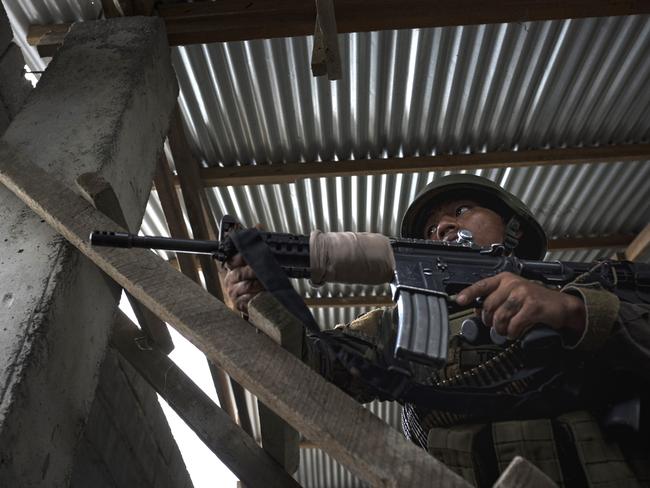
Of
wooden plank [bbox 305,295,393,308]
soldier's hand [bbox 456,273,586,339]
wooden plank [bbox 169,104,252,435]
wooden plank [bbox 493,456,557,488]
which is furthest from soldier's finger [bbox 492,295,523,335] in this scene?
wooden plank [bbox 305,295,393,308]

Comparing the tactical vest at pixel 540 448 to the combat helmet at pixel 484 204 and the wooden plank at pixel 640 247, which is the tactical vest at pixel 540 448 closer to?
the combat helmet at pixel 484 204

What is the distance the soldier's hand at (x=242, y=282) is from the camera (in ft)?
7.62

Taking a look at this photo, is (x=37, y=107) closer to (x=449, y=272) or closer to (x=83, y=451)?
(x=83, y=451)

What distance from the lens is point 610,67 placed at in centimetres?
458

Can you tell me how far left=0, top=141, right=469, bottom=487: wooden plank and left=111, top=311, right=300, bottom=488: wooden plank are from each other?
0.87m

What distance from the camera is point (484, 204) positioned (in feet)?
12.0

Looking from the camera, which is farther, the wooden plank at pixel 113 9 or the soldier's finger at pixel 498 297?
the wooden plank at pixel 113 9

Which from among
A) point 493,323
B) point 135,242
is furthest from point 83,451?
point 493,323

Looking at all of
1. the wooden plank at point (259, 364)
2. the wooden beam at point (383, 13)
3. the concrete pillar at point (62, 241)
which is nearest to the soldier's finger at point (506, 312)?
the wooden plank at point (259, 364)

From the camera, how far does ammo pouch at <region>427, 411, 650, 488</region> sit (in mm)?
2279

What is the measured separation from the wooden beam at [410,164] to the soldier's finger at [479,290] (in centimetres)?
289

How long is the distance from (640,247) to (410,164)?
232cm

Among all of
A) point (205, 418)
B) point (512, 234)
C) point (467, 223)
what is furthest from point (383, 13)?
point (205, 418)

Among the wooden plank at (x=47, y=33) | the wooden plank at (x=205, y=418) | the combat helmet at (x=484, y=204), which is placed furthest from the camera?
the wooden plank at (x=47, y=33)
